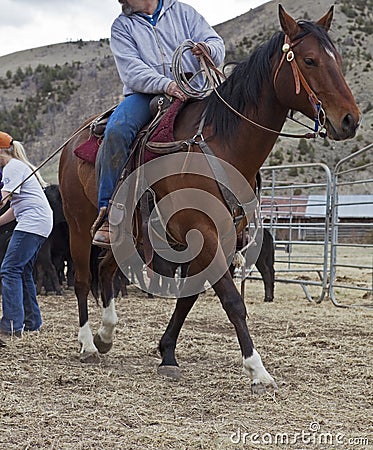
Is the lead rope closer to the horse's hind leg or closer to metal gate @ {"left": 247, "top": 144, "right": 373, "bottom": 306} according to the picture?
the horse's hind leg

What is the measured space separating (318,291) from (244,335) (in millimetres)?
7660

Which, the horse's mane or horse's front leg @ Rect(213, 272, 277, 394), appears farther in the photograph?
the horse's mane

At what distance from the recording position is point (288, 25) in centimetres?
402

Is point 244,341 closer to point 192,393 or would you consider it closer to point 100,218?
point 192,393

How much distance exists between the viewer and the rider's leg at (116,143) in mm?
4680

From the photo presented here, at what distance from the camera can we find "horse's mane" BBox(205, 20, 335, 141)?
424cm

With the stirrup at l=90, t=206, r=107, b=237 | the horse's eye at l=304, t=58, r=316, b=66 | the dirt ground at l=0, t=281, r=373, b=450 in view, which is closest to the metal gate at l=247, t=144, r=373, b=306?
the dirt ground at l=0, t=281, r=373, b=450

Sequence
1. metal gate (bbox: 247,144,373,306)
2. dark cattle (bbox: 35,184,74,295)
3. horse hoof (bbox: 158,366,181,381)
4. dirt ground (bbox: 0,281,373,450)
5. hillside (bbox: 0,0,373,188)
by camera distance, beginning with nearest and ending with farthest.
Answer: dirt ground (bbox: 0,281,373,450)
horse hoof (bbox: 158,366,181,381)
metal gate (bbox: 247,144,373,306)
dark cattle (bbox: 35,184,74,295)
hillside (bbox: 0,0,373,188)

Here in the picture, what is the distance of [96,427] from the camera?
334 cm

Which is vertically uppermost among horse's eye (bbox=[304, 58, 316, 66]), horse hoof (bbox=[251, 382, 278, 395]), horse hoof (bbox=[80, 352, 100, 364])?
horse's eye (bbox=[304, 58, 316, 66])

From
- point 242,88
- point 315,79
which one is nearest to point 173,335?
point 242,88

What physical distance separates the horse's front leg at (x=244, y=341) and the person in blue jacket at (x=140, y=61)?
1.07 m

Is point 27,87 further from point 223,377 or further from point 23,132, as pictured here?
point 223,377

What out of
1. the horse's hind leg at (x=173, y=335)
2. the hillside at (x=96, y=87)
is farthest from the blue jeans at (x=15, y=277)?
the hillside at (x=96, y=87)
